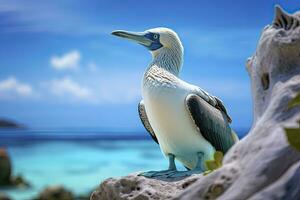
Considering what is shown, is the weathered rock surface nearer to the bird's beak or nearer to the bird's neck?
the bird's neck

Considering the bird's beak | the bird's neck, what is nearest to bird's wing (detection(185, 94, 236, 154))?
the bird's neck

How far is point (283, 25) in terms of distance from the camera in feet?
3.32

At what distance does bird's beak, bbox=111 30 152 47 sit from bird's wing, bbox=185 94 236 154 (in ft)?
0.99

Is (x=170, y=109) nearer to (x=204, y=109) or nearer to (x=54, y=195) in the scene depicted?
(x=204, y=109)

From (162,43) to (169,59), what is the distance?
72mm

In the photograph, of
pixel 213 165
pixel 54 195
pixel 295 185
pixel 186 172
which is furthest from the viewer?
pixel 54 195

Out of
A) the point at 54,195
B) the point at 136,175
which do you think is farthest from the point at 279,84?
the point at 54,195

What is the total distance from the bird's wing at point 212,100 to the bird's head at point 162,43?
13 centimetres

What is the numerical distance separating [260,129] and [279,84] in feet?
0.29

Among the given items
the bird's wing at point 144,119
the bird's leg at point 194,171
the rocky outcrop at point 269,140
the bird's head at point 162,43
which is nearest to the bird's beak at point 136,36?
the bird's head at point 162,43

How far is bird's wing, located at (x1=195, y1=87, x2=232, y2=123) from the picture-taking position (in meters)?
2.02

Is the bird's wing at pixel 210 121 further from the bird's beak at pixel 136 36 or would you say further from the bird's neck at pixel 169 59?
the bird's beak at pixel 136 36

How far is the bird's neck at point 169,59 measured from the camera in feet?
6.81

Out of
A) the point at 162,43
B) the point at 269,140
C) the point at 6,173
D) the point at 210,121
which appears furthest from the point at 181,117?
the point at 6,173
